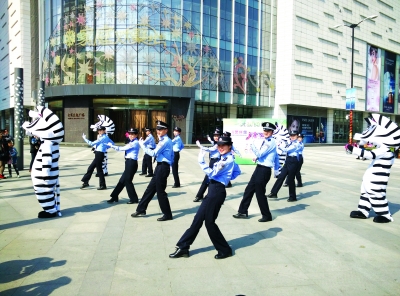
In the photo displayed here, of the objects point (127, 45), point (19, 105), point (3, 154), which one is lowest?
point (3, 154)

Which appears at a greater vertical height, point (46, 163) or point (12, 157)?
point (46, 163)

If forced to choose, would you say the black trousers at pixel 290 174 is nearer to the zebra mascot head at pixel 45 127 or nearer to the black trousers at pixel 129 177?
the black trousers at pixel 129 177

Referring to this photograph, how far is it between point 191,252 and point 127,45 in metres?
29.8

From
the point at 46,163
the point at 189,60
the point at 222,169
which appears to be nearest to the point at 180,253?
the point at 222,169

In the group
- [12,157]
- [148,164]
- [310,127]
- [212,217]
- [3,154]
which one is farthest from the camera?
[310,127]

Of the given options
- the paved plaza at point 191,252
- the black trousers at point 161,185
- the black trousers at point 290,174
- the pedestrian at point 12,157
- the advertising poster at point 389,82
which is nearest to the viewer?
the paved plaza at point 191,252

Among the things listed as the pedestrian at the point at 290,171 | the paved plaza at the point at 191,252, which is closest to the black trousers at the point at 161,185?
the paved plaza at the point at 191,252

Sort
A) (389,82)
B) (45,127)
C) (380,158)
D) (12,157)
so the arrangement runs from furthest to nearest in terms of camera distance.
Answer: (389,82)
(12,157)
(45,127)
(380,158)

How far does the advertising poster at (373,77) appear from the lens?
52266mm

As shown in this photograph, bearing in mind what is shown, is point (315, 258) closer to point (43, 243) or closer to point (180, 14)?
point (43, 243)

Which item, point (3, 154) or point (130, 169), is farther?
point (3, 154)

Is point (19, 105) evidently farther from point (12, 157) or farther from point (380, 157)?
point (380, 157)

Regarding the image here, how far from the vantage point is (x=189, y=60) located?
33688 millimetres

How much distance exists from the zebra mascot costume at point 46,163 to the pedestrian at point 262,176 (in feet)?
12.7
